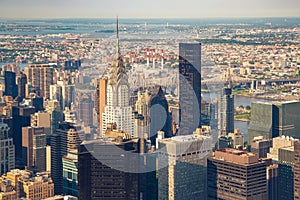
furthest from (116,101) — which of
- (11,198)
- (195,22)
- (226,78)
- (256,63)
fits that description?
(256,63)

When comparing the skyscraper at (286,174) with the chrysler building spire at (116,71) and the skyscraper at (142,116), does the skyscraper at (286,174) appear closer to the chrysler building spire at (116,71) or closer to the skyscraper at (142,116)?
the skyscraper at (142,116)

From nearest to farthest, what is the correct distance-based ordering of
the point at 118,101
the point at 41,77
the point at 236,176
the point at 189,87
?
the point at 236,176, the point at 118,101, the point at 189,87, the point at 41,77

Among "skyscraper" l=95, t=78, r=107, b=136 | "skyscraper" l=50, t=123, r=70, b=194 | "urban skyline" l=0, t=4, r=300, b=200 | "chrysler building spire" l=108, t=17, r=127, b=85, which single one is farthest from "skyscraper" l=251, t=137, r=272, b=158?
"skyscraper" l=50, t=123, r=70, b=194

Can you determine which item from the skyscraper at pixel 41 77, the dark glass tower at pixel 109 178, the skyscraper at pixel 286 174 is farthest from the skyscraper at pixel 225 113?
the skyscraper at pixel 41 77

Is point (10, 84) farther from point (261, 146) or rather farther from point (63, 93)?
point (261, 146)

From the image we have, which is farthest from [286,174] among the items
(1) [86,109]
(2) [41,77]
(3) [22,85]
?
(2) [41,77]
